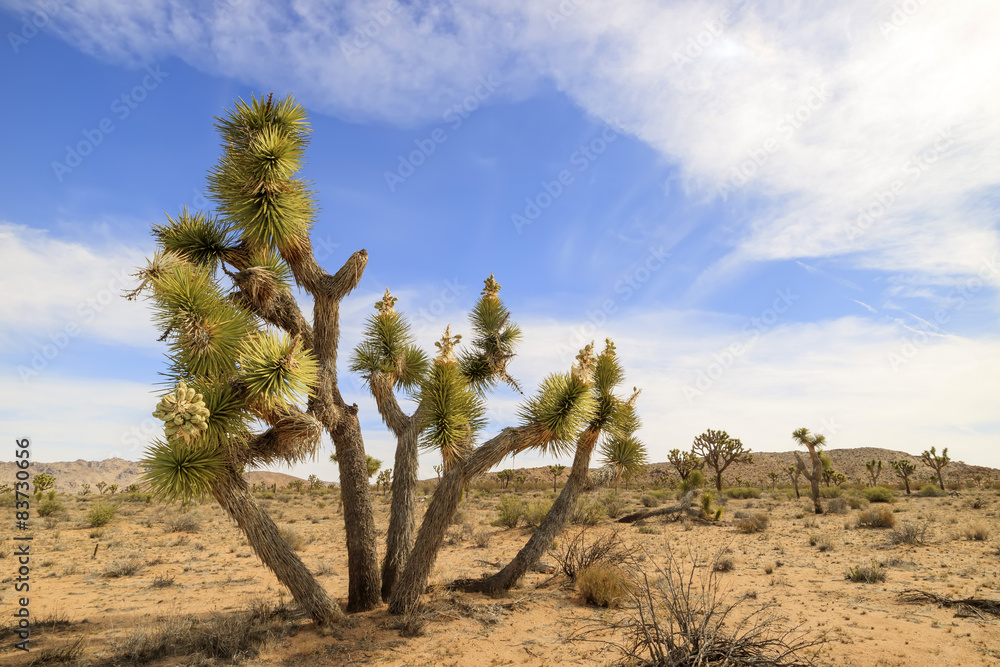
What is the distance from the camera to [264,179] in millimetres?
7035

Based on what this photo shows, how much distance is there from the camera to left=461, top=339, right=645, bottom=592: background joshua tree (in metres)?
9.28

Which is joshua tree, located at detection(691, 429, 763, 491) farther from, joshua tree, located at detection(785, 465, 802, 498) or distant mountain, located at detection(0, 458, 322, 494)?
distant mountain, located at detection(0, 458, 322, 494)

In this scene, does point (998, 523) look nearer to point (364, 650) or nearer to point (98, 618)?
point (364, 650)

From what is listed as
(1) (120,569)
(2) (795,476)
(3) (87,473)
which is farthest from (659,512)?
(3) (87,473)

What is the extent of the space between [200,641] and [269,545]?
1557mm

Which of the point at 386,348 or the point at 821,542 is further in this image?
the point at 821,542

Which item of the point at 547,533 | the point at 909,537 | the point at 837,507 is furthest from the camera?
the point at 837,507

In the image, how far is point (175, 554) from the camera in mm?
15898

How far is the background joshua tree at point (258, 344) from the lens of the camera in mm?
6223

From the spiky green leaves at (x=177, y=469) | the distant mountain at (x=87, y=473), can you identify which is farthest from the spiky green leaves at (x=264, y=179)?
the distant mountain at (x=87, y=473)

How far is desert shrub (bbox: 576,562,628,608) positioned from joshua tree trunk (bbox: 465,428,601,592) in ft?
2.99

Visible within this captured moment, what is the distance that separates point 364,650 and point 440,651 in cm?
100

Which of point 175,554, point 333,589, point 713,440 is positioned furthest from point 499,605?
point 713,440

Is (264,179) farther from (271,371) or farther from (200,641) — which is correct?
(200,641)
